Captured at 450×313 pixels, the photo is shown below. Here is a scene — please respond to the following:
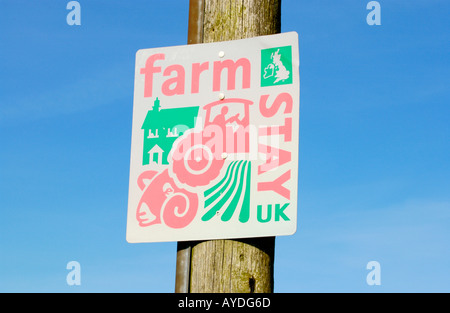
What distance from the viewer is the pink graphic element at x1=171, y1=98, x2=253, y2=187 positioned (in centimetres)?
296

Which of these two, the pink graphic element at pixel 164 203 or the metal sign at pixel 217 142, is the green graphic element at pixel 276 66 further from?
the pink graphic element at pixel 164 203

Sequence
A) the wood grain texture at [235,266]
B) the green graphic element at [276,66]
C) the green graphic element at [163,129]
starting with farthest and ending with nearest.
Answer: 1. the green graphic element at [163,129]
2. the green graphic element at [276,66]
3. the wood grain texture at [235,266]

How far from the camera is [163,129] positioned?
3.11 meters

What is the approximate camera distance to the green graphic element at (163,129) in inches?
121

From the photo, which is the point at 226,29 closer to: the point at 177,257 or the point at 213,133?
the point at 213,133

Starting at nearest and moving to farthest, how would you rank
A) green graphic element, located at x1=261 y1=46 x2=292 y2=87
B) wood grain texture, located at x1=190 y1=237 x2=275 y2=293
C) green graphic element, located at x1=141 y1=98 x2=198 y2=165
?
wood grain texture, located at x1=190 y1=237 x2=275 y2=293, green graphic element, located at x1=261 y1=46 x2=292 y2=87, green graphic element, located at x1=141 y1=98 x2=198 y2=165

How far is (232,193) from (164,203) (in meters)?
0.40

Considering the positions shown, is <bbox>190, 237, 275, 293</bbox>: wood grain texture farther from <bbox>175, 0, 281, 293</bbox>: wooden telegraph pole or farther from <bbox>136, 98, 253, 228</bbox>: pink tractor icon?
<bbox>136, 98, 253, 228</bbox>: pink tractor icon

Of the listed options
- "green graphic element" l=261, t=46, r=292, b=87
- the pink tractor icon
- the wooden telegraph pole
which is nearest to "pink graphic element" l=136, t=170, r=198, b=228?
the pink tractor icon

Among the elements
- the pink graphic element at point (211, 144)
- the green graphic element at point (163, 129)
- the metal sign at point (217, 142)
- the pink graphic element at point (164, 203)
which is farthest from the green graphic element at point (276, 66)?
the pink graphic element at point (164, 203)

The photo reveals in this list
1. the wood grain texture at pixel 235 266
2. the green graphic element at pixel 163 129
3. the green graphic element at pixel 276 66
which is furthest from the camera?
the green graphic element at pixel 163 129

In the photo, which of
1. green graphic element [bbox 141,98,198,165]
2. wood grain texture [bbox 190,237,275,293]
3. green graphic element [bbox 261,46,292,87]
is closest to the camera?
wood grain texture [bbox 190,237,275,293]

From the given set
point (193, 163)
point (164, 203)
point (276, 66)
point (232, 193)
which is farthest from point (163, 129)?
point (276, 66)
